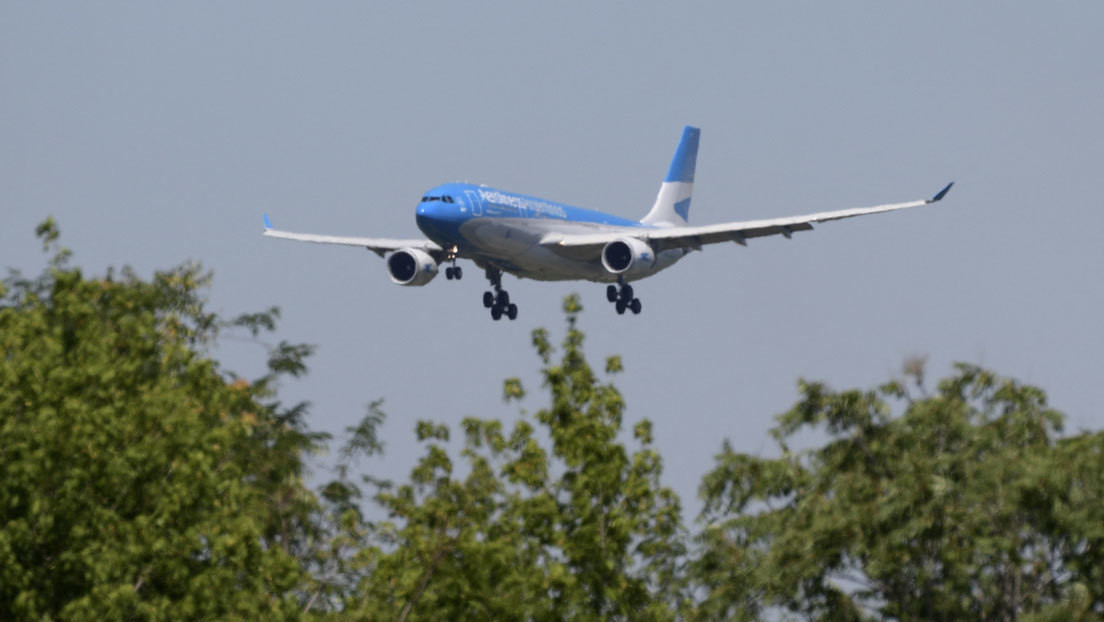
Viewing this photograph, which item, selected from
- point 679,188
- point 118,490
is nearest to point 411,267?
point 679,188

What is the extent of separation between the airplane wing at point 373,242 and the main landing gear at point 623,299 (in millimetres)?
5575

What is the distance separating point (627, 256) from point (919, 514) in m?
30.7

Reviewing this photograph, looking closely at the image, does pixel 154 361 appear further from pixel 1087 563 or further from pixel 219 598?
pixel 1087 563

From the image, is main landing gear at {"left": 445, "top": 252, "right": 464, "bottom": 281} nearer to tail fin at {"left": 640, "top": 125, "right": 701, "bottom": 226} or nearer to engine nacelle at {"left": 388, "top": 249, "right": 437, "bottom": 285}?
engine nacelle at {"left": 388, "top": 249, "right": 437, "bottom": 285}

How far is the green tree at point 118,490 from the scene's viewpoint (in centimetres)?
2662

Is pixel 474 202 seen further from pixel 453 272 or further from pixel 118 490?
pixel 118 490

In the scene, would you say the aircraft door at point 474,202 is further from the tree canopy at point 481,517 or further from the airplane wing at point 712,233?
the tree canopy at point 481,517

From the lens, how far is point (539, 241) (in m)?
56.5

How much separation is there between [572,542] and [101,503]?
28.1ft

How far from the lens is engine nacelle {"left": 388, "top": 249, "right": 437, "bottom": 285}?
190 ft

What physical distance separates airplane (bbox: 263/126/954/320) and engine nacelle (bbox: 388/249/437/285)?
0.03 metres

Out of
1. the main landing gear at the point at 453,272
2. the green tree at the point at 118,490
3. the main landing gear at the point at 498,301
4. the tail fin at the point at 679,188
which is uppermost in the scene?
the tail fin at the point at 679,188

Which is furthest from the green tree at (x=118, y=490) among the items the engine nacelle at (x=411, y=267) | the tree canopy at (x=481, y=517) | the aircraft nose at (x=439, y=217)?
the engine nacelle at (x=411, y=267)

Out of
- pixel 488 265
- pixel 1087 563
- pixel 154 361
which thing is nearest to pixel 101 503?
pixel 154 361
